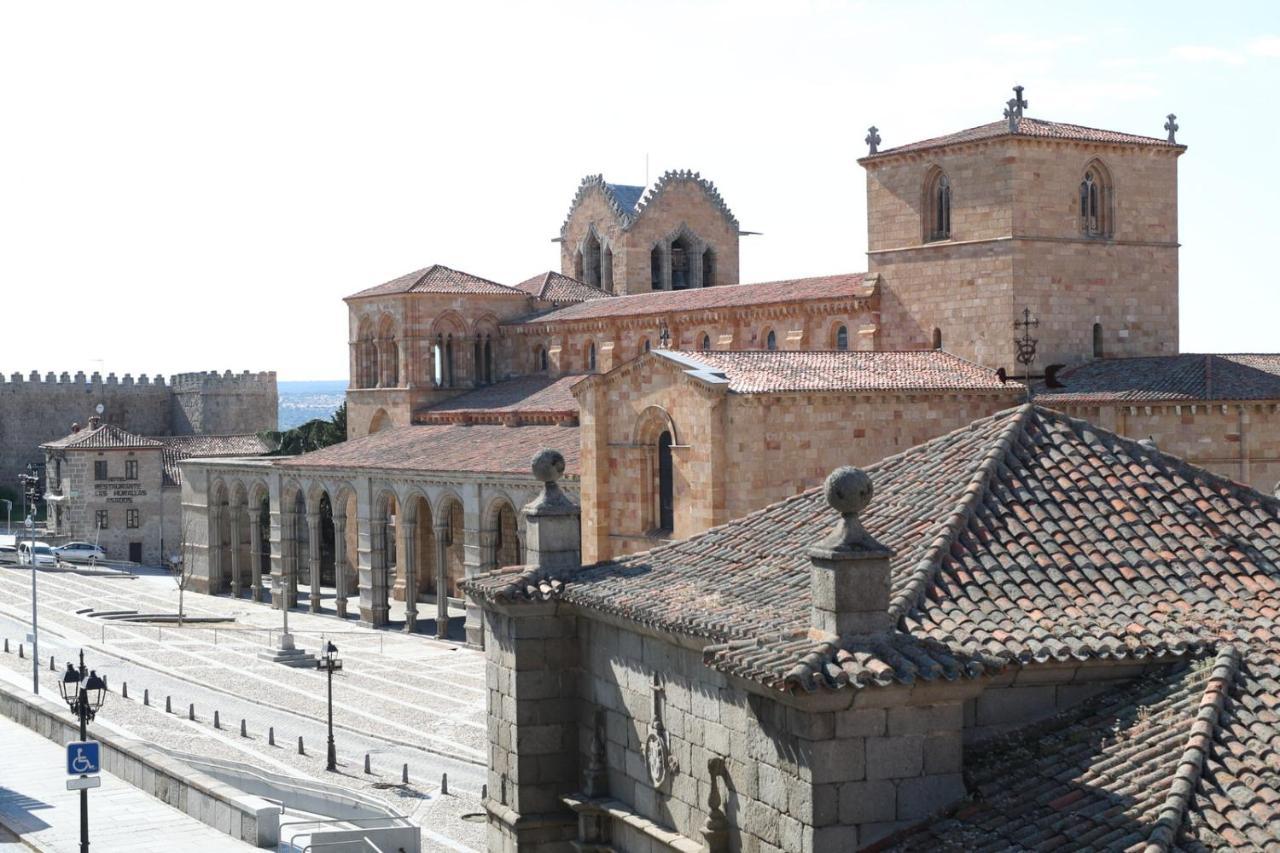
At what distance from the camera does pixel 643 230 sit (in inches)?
2601

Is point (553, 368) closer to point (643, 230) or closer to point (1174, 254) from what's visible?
point (643, 230)

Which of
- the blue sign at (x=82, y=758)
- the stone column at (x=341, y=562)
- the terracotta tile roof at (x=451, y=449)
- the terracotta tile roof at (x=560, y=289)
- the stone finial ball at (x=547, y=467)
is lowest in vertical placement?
the stone column at (x=341, y=562)

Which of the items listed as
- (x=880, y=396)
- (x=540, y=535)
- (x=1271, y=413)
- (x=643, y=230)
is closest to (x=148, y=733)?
(x=880, y=396)

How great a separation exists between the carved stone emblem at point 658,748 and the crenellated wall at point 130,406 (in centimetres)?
8714

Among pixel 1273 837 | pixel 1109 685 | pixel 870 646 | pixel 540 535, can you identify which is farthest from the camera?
pixel 540 535

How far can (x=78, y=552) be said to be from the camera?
7819cm

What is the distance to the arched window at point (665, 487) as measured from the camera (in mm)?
37094

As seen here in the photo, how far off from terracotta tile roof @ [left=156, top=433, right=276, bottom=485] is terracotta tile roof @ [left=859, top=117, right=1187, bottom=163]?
4774cm

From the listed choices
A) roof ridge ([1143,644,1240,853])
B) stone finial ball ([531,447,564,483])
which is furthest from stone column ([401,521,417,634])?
roof ridge ([1143,644,1240,853])

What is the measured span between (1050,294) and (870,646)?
28491 mm

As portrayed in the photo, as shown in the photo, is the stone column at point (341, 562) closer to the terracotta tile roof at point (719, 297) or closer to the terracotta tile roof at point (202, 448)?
the terracotta tile roof at point (719, 297)

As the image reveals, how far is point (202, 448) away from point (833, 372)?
178ft

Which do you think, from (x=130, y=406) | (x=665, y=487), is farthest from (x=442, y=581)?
(x=130, y=406)

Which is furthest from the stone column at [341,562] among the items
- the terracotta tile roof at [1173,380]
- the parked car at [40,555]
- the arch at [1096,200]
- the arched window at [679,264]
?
the arch at [1096,200]
